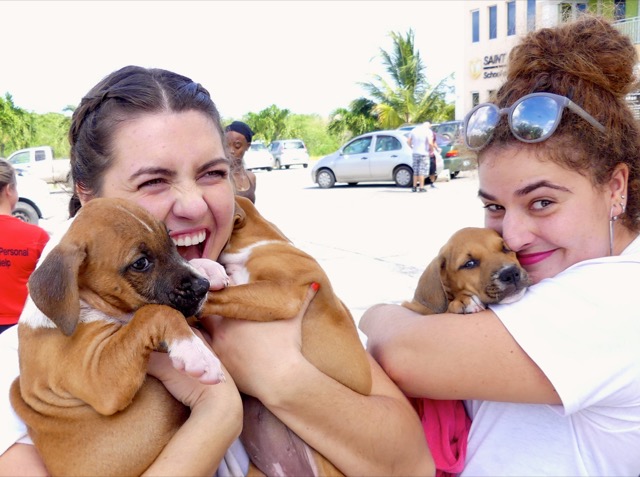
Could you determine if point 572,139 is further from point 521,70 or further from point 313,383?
point 313,383

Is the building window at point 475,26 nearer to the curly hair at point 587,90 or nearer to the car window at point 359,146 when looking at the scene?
the car window at point 359,146

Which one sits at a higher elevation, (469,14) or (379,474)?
(469,14)

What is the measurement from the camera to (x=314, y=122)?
6394 centimetres

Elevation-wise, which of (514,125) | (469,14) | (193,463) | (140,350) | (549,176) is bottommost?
(193,463)

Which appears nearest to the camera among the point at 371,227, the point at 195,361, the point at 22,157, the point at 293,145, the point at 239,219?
the point at 195,361

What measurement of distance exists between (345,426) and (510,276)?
3.87 ft

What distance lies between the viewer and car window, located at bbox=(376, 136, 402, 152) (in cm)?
2305

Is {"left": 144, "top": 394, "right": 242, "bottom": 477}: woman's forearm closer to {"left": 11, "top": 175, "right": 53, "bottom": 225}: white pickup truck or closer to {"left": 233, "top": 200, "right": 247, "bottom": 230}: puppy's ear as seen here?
{"left": 233, "top": 200, "right": 247, "bottom": 230}: puppy's ear

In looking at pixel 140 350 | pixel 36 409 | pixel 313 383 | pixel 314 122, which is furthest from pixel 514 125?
pixel 314 122

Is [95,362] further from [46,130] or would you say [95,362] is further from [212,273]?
[46,130]

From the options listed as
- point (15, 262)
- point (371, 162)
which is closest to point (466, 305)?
point (15, 262)

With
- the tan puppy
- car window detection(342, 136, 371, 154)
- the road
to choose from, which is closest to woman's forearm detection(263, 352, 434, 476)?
the tan puppy

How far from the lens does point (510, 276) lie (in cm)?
279

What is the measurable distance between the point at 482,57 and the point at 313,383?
47.6 metres
